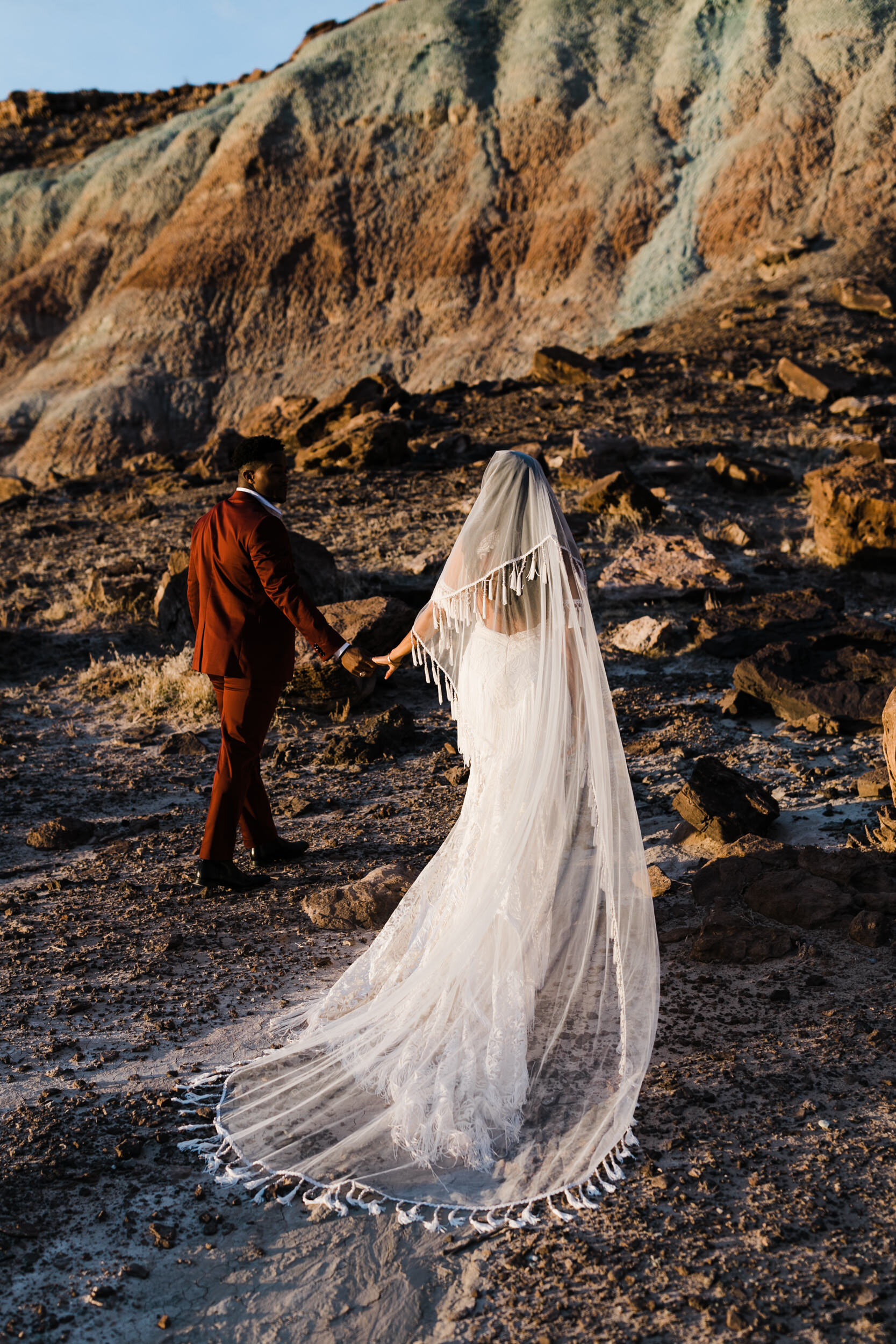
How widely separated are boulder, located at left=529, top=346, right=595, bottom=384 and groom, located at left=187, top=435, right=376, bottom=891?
1291cm

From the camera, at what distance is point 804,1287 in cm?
218

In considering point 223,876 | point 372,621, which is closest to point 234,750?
point 223,876

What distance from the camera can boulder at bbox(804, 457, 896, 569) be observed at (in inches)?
345

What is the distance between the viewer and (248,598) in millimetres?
4594

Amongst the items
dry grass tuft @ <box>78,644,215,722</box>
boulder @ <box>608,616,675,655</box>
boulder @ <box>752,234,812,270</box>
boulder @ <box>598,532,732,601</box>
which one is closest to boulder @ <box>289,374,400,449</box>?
boulder @ <box>598,532,732,601</box>

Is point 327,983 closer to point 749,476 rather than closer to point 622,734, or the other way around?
point 622,734

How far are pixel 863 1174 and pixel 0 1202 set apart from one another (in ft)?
6.91

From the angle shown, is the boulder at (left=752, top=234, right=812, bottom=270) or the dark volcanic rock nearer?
the dark volcanic rock

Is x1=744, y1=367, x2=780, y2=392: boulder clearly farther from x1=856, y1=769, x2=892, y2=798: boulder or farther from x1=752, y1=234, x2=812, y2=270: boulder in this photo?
x1=856, y1=769, x2=892, y2=798: boulder

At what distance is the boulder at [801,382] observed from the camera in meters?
14.1

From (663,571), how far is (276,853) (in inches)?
190

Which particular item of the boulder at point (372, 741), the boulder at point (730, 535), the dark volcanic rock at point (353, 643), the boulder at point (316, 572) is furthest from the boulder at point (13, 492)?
the boulder at point (372, 741)

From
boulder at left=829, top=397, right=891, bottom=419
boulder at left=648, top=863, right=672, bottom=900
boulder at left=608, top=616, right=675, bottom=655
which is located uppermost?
boulder at left=829, top=397, right=891, bottom=419

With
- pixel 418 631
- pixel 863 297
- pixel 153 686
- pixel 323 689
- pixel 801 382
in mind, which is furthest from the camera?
pixel 863 297
